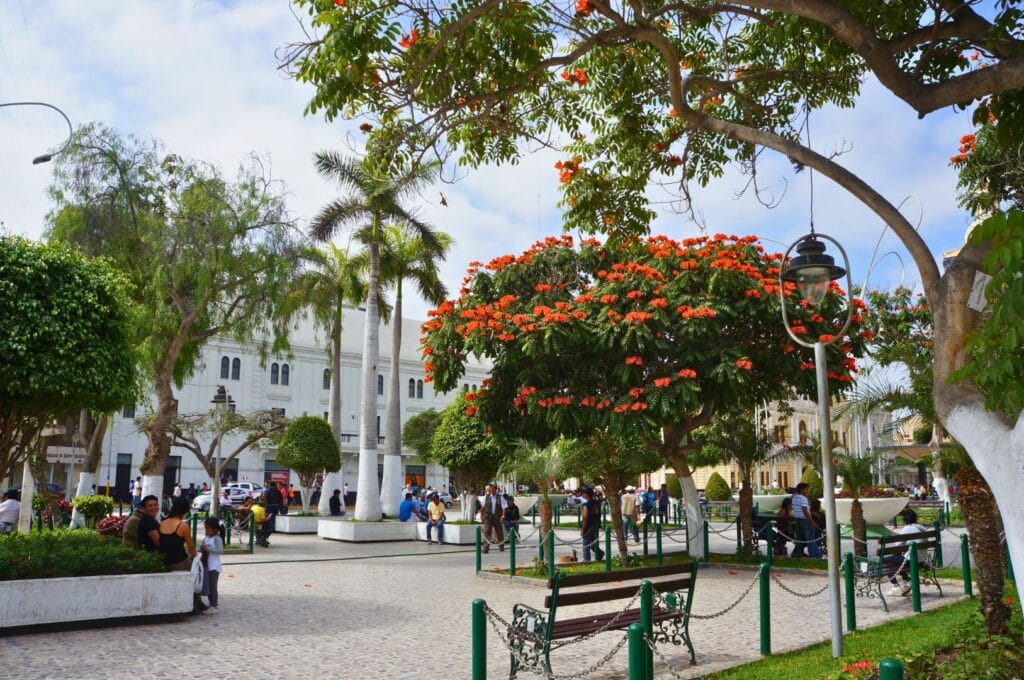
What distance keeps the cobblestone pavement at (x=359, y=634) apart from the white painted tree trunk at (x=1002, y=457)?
12.7 feet

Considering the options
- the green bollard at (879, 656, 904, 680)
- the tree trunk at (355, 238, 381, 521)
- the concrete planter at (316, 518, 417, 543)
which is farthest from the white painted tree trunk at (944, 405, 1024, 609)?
the tree trunk at (355, 238, 381, 521)

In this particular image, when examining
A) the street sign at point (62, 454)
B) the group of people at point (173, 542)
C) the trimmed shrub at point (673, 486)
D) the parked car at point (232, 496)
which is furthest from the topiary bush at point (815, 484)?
the parked car at point (232, 496)

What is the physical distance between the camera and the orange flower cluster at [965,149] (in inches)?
571

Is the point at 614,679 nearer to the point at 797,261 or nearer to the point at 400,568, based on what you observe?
the point at 797,261

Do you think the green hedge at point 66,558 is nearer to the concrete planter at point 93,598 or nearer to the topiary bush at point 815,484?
the concrete planter at point 93,598

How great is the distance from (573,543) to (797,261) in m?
15.8

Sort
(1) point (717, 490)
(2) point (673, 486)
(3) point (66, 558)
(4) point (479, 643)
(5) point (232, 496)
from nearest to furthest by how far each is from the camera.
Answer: (4) point (479, 643), (3) point (66, 558), (5) point (232, 496), (1) point (717, 490), (2) point (673, 486)

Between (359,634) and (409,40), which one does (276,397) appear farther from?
(409,40)

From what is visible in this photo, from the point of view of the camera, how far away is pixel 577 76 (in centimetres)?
1061

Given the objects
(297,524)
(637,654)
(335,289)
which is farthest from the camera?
(335,289)

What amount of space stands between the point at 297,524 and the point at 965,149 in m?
22.2

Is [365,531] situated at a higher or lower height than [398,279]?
lower

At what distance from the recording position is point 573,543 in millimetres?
22688

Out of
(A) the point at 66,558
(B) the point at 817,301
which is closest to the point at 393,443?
(A) the point at 66,558
